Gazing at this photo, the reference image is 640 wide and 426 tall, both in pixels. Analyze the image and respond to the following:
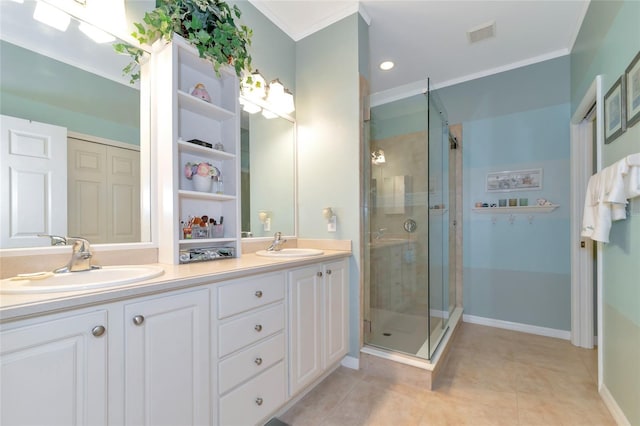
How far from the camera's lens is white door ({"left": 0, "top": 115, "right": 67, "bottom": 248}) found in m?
1.06

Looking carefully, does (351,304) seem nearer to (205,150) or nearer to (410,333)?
(410,333)

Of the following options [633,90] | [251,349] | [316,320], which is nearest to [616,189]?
[633,90]

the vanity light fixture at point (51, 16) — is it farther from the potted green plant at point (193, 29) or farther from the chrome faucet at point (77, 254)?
the chrome faucet at point (77, 254)

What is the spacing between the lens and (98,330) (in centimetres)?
82

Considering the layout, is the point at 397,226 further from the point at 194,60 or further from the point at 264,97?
the point at 194,60

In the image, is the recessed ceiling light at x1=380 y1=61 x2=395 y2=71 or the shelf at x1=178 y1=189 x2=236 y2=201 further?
the recessed ceiling light at x1=380 y1=61 x2=395 y2=71

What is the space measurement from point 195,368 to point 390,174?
2032mm

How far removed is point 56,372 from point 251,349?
714 millimetres

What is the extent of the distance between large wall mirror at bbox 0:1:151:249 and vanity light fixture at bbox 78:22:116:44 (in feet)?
0.05

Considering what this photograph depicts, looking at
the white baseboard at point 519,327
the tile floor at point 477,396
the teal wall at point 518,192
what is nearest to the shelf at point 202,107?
the tile floor at point 477,396

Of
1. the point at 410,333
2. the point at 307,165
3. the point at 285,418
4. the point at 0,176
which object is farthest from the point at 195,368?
the point at 410,333

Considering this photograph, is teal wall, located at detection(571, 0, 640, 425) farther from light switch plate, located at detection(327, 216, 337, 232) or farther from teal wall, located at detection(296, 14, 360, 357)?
light switch plate, located at detection(327, 216, 337, 232)

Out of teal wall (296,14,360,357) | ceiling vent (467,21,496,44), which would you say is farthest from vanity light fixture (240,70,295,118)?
ceiling vent (467,21,496,44)

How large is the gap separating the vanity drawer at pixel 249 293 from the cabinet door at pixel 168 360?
0.08 meters
